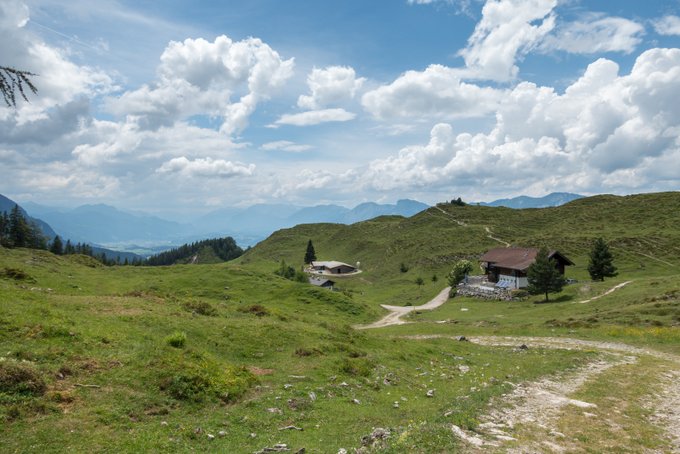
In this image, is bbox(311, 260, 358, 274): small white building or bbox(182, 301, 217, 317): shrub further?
bbox(311, 260, 358, 274): small white building

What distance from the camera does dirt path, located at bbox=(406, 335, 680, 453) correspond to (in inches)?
490

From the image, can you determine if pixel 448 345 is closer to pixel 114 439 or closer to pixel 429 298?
pixel 114 439

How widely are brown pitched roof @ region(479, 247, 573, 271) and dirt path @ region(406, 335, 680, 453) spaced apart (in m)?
49.5

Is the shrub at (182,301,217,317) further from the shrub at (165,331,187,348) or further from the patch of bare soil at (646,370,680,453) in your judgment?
the patch of bare soil at (646,370,680,453)

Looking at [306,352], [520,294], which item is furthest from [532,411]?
[520,294]

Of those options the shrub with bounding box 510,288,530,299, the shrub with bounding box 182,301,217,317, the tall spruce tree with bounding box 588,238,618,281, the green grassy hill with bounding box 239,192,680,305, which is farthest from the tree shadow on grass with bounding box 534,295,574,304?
the shrub with bounding box 182,301,217,317

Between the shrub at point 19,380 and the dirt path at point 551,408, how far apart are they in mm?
12891

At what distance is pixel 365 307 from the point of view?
212 ft

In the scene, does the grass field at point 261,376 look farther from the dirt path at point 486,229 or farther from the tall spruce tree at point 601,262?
the dirt path at point 486,229

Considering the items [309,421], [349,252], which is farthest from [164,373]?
[349,252]

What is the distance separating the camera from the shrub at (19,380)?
11.9 metres

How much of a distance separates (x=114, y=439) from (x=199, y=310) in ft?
65.9

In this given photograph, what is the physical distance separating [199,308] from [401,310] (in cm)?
4871

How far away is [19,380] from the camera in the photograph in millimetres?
12250
